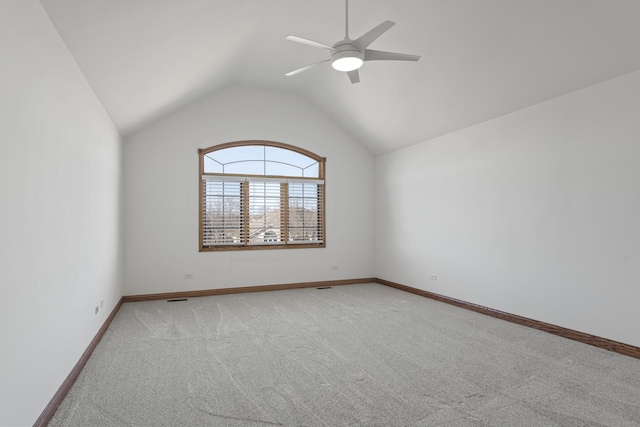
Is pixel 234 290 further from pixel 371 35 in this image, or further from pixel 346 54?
pixel 371 35

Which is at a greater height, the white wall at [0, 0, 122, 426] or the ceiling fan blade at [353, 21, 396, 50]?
the ceiling fan blade at [353, 21, 396, 50]

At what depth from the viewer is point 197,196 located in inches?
241

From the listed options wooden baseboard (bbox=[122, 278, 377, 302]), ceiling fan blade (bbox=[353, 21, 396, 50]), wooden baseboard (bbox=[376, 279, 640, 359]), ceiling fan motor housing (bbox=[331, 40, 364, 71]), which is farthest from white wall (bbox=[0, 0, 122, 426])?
wooden baseboard (bbox=[376, 279, 640, 359])

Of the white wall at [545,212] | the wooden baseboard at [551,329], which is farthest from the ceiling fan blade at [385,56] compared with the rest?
the wooden baseboard at [551,329]

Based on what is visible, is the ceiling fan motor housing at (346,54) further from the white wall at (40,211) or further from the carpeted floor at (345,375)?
the carpeted floor at (345,375)

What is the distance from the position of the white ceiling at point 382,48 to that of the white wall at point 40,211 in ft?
1.19


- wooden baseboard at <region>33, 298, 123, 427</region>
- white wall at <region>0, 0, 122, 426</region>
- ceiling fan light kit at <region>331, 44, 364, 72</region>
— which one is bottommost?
wooden baseboard at <region>33, 298, 123, 427</region>

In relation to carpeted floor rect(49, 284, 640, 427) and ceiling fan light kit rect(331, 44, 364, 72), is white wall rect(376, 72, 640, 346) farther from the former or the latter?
ceiling fan light kit rect(331, 44, 364, 72)

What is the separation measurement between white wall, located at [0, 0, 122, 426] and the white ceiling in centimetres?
36

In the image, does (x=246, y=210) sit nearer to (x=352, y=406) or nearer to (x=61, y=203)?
(x=61, y=203)

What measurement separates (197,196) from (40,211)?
3983 millimetres

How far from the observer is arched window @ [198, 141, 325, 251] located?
20.7 ft

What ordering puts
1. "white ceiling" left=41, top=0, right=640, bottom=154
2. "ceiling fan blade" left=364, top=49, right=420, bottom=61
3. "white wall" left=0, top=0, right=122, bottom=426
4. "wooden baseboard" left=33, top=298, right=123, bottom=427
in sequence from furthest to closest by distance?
"ceiling fan blade" left=364, top=49, right=420, bottom=61 < "white ceiling" left=41, top=0, right=640, bottom=154 < "wooden baseboard" left=33, top=298, right=123, bottom=427 < "white wall" left=0, top=0, right=122, bottom=426

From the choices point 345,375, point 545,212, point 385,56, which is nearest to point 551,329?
point 545,212
